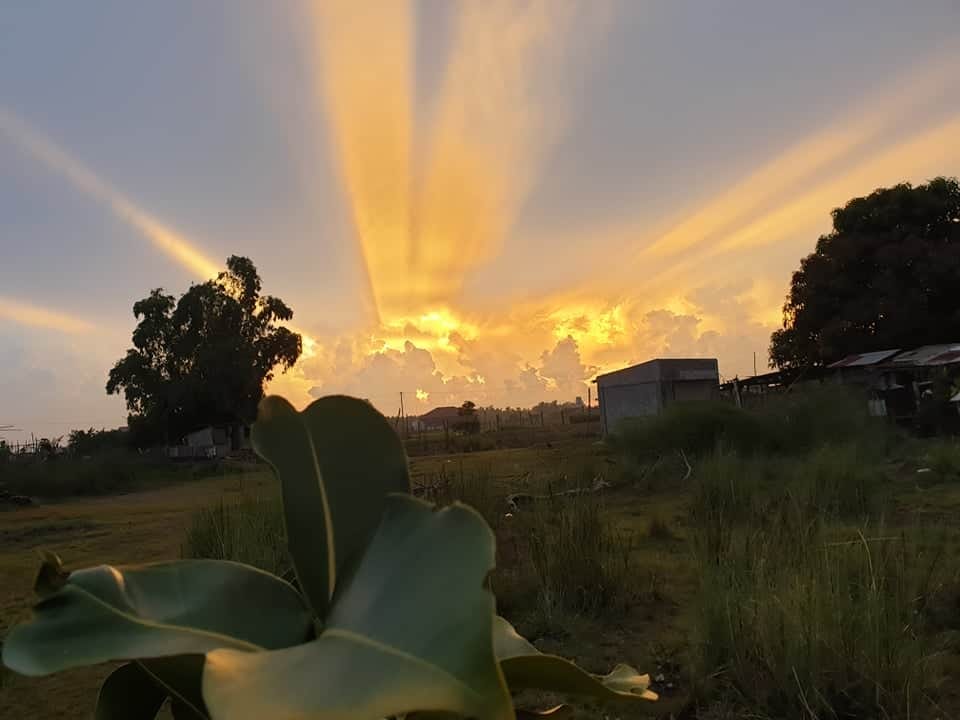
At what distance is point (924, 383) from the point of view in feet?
55.0

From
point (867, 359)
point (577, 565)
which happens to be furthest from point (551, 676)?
point (867, 359)

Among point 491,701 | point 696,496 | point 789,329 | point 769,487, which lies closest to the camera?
point 491,701

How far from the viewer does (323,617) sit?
1.61 feet

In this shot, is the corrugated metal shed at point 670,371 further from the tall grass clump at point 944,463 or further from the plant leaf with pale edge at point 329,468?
the plant leaf with pale edge at point 329,468

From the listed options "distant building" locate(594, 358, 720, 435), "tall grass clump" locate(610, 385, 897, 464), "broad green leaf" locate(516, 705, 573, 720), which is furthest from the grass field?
"distant building" locate(594, 358, 720, 435)

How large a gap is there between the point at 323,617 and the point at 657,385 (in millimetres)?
23433

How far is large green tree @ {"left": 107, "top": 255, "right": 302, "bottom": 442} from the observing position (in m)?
28.9

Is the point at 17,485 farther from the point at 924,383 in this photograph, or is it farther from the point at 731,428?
the point at 924,383

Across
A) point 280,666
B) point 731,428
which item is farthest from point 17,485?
point 280,666

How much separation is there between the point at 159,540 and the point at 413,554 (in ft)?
32.1

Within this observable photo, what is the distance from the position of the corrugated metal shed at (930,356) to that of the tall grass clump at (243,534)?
16756 mm

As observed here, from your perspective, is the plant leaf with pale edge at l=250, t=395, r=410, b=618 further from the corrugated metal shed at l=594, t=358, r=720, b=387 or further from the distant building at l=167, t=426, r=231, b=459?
the distant building at l=167, t=426, r=231, b=459

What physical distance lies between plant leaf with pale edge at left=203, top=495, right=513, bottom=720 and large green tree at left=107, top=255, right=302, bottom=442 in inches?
1174

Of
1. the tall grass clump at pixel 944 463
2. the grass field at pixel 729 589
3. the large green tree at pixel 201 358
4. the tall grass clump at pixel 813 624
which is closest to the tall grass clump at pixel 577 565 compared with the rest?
the grass field at pixel 729 589
